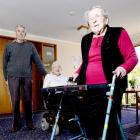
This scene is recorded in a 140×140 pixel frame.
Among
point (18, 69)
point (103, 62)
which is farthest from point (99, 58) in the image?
point (18, 69)

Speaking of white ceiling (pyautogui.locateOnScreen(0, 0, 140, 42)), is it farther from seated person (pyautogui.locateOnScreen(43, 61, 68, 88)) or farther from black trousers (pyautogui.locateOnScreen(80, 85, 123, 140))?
black trousers (pyautogui.locateOnScreen(80, 85, 123, 140))

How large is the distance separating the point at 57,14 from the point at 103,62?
403 cm

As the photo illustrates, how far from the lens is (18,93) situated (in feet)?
11.1

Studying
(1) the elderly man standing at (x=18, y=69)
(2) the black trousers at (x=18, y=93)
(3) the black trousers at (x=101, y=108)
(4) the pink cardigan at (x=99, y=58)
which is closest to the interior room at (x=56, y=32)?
(2) the black trousers at (x=18, y=93)

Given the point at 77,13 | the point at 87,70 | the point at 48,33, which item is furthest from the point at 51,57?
the point at 87,70

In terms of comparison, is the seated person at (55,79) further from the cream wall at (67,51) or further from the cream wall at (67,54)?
the cream wall at (67,54)

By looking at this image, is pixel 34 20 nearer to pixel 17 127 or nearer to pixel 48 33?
pixel 48 33

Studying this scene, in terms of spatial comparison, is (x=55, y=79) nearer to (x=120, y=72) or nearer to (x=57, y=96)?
(x=57, y=96)

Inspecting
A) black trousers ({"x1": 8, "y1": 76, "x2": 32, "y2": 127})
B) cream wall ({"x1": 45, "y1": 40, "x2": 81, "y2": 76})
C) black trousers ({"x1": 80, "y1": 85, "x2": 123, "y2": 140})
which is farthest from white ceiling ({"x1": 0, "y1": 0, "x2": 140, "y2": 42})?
black trousers ({"x1": 80, "y1": 85, "x2": 123, "y2": 140})

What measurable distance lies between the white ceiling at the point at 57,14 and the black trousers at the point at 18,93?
191 centimetres

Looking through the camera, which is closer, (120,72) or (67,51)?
(120,72)

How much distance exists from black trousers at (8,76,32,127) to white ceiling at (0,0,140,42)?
1905 mm

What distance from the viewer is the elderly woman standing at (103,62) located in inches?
60.3

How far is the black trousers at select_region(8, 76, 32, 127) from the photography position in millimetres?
3350
